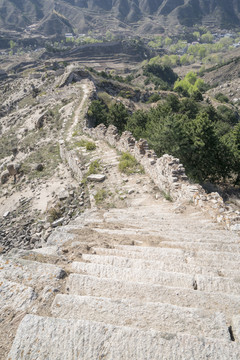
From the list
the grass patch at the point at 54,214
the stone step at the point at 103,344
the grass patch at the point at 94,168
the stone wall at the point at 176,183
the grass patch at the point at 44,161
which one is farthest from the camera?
the grass patch at the point at 44,161

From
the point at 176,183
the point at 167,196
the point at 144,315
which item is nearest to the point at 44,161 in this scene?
the point at 167,196

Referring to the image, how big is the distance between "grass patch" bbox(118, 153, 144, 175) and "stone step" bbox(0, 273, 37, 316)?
1171cm

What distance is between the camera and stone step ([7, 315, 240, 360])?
9.09 ft

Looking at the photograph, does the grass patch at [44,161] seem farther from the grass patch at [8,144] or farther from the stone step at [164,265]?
the stone step at [164,265]

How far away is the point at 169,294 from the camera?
389cm

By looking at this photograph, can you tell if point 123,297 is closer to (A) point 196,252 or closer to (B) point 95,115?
(A) point 196,252

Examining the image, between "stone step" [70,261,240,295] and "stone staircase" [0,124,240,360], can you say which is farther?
"stone step" [70,261,240,295]

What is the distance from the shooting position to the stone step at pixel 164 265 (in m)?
4.61

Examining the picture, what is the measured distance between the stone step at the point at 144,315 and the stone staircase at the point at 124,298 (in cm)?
1

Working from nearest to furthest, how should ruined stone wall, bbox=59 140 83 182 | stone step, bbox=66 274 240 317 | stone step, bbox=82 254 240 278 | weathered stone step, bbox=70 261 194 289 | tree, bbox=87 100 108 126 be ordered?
stone step, bbox=66 274 240 317, weathered stone step, bbox=70 261 194 289, stone step, bbox=82 254 240 278, ruined stone wall, bbox=59 140 83 182, tree, bbox=87 100 108 126

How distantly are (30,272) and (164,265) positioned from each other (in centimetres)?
277

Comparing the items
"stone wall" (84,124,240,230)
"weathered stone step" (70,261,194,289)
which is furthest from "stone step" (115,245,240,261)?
"stone wall" (84,124,240,230)

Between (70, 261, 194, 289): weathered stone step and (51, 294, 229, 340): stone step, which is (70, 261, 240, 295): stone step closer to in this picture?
(70, 261, 194, 289): weathered stone step

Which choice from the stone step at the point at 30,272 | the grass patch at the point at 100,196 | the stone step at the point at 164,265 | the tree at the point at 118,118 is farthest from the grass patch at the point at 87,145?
the stone step at the point at 30,272
